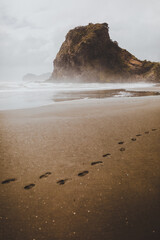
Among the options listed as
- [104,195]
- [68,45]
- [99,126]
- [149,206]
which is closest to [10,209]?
[104,195]

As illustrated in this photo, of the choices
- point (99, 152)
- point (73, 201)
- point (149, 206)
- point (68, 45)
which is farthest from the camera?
point (68, 45)

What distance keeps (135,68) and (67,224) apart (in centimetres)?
6506

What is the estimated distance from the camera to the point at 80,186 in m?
1.85

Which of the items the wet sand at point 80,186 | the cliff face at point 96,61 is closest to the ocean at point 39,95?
the wet sand at point 80,186

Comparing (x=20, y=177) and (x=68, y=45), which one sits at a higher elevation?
(x=68, y=45)

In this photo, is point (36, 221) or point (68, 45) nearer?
point (36, 221)

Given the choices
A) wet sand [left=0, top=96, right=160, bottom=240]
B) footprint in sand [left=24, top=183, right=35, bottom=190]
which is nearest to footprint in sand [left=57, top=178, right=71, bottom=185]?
wet sand [left=0, top=96, right=160, bottom=240]

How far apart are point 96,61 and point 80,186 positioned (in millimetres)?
63325

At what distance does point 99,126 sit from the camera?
13.7 feet

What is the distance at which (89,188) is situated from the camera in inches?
71.5

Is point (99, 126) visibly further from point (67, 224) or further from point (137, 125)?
point (67, 224)

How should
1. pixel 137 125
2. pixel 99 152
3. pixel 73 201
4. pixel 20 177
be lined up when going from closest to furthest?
pixel 73 201, pixel 20 177, pixel 99 152, pixel 137 125

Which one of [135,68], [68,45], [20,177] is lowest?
[20,177]

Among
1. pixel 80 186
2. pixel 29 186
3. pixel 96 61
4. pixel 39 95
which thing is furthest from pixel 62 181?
pixel 96 61
